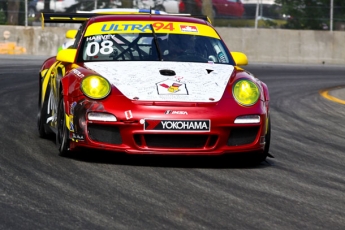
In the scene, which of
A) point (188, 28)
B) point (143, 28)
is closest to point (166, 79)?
point (143, 28)

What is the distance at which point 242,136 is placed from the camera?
24.2ft

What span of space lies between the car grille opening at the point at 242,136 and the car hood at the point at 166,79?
297 millimetres

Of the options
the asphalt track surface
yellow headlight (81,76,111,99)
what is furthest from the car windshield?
the asphalt track surface

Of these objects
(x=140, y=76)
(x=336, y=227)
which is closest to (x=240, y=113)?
(x=140, y=76)

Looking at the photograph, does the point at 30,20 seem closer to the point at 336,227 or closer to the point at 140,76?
the point at 140,76

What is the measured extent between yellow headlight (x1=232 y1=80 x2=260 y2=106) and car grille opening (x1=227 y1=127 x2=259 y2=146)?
0.21 metres

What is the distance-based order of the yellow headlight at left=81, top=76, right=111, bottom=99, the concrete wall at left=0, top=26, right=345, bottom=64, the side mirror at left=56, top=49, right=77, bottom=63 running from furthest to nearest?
the concrete wall at left=0, top=26, right=345, bottom=64 < the side mirror at left=56, top=49, right=77, bottom=63 < the yellow headlight at left=81, top=76, right=111, bottom=99

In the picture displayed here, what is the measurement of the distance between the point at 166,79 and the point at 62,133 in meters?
0.96

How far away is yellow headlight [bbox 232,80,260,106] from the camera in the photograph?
7465mm

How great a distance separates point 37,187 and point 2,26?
63.9 ft

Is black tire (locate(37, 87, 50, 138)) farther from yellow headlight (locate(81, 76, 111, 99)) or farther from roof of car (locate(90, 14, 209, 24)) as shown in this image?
yellow headlight (locate(81, 76, 111, 99))

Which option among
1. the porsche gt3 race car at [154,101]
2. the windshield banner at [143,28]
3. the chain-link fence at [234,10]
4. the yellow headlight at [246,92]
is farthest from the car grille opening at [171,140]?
the chain-link fence at [234,10]

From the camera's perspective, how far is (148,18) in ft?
29.3

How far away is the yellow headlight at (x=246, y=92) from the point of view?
7.46 metres
